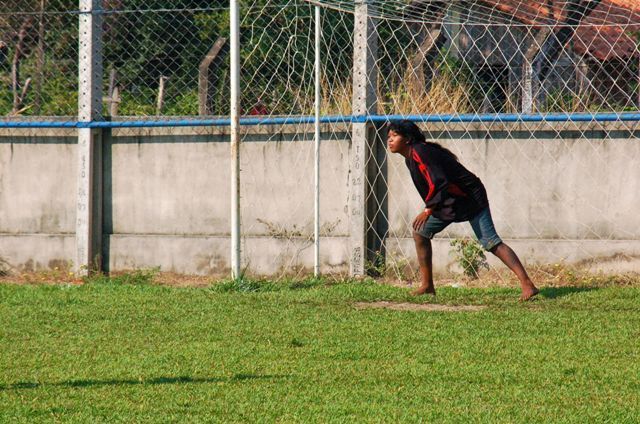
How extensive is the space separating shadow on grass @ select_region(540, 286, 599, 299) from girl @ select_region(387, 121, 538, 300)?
485 millimetres

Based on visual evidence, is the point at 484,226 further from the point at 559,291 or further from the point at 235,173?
the point at 235,173

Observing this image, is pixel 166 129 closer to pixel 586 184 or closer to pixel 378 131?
pixel 378 131

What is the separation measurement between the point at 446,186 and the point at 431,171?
18 cm

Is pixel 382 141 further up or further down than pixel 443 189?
further up

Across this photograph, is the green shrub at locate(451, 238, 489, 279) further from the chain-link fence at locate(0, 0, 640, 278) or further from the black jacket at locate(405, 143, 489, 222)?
the black jacket at locate(405, 143, 489, 222)

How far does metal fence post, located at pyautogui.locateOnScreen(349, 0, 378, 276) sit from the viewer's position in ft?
36.6

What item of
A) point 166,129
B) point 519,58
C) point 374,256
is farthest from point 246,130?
point 519,58

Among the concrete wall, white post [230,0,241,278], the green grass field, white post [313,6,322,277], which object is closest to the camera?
the green grass field

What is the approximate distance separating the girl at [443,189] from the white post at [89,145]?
3631 millimetres

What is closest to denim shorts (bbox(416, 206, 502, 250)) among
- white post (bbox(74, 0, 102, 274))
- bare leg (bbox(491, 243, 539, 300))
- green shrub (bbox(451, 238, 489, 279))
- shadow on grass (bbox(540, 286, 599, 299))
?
bare leg (bbox(491, 243, 539, 300))

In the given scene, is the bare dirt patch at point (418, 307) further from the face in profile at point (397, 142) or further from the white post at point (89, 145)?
the white post at point (89, 145)

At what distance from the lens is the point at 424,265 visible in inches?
389

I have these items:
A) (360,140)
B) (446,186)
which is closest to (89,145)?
(360,140)

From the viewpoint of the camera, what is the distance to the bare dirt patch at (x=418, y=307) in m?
9.17
